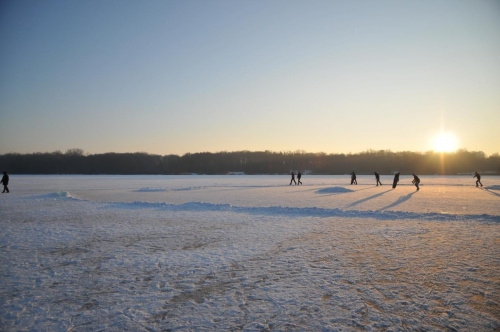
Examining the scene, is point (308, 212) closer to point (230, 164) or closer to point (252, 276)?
point (252, 276)

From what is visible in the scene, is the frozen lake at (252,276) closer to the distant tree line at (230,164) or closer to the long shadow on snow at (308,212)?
the long shadow on snow at (308,212)

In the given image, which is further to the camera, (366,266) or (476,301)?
(366,266)

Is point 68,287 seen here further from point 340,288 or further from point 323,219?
point 323,219

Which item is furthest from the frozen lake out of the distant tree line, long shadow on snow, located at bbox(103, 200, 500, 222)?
the distant tree line

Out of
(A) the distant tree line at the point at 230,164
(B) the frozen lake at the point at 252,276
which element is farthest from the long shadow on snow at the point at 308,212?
(A) the distant tree line at the point at 230,164

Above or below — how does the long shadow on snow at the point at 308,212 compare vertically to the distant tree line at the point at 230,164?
below

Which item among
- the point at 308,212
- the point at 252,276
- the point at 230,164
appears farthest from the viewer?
the point at 230,164

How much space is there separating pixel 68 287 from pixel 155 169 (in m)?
94.3

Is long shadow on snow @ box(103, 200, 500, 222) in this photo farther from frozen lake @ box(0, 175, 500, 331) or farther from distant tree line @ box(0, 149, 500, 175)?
distant tree line @ box(0, 149, 500, 175)

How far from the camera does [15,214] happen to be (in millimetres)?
10094

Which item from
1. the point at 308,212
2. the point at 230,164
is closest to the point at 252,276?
the point at 308,212

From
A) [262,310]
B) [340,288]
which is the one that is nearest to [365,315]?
[340,288]

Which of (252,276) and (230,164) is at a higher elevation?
(230,164)

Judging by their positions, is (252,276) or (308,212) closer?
(252,276)
